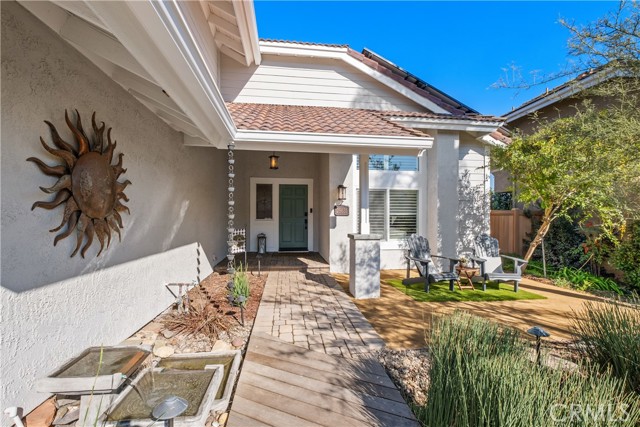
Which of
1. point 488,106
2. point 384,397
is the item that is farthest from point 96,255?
point 488,106

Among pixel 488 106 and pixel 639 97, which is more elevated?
pixel 488 106

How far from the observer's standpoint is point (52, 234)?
8.21 ft

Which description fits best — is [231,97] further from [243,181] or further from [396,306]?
[396,306]

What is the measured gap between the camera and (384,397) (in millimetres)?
2572

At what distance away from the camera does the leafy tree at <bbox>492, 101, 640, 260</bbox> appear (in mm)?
3258

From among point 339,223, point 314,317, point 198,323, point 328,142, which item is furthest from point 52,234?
point 339,223

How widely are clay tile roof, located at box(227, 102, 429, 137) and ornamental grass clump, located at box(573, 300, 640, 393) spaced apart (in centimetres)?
410

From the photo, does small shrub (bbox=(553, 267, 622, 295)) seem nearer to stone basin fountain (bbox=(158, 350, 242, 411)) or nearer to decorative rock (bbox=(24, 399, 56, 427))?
stone basin fountain (bbox=(158, 350, 242, 411))

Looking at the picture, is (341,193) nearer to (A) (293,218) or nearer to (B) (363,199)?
(B) (363,199)

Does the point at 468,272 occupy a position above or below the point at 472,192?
below

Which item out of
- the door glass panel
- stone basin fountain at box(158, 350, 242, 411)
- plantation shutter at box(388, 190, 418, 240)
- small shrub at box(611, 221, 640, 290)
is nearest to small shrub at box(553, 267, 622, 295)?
small shrub at box(611, 221, 640, 290)

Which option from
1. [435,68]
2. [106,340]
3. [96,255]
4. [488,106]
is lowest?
[106,340]

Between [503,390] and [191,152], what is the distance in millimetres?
6372

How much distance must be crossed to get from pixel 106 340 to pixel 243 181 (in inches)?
279
